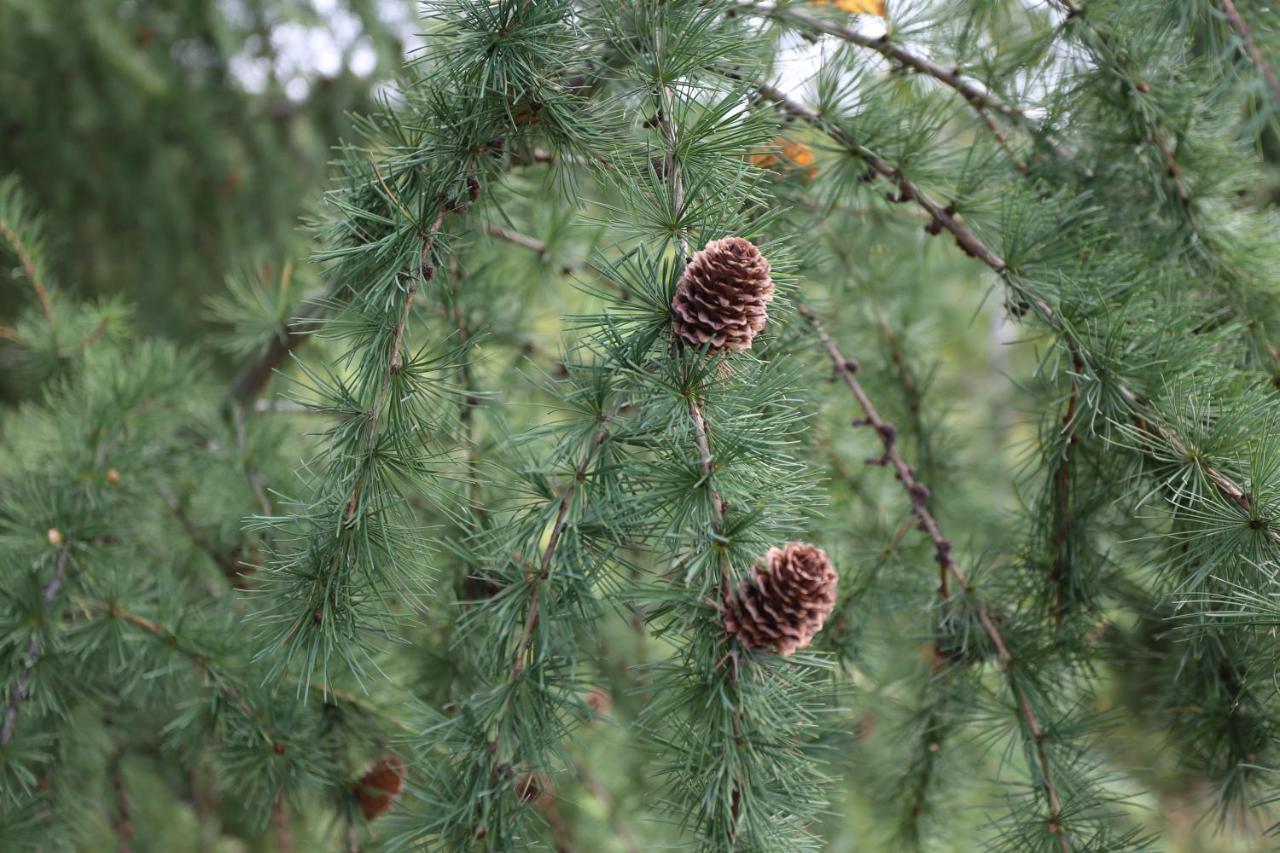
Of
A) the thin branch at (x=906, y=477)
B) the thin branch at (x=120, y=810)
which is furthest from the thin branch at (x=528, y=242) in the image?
the thin branch at (x=120, y=810)

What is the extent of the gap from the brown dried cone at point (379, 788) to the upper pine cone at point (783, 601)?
0.38 meters

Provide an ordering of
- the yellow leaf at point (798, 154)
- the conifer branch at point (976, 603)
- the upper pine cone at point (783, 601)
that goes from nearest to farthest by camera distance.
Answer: the upper pine cone at point (783, 601)
the conifer branch at point (976, 603)
the yellow leaf at point (798, 154)

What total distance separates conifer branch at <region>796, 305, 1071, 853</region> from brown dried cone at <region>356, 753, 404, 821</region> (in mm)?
424

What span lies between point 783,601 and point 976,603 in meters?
0.30

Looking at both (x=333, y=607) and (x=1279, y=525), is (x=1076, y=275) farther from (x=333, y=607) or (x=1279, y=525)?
(x=333, y=607)

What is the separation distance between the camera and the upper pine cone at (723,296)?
0.45 meters

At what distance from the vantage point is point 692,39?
523mm

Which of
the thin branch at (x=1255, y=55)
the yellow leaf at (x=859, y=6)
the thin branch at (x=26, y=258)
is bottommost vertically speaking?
the thin branch at (x=26, y=258)

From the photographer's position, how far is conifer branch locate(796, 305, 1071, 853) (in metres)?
0.59

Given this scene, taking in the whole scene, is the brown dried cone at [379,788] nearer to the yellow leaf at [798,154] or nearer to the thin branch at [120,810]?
the thin branch at [120,810]

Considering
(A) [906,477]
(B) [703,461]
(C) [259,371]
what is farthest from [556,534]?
(C) [259,371]

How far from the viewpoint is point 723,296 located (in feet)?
1.46

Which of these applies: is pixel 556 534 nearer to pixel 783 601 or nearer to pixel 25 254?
pixel 783 601

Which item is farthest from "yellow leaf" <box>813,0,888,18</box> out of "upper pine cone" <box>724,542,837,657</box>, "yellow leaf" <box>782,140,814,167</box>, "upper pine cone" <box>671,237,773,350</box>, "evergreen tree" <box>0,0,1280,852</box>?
"upper pine cone" <box>724,542,837,657</box>
